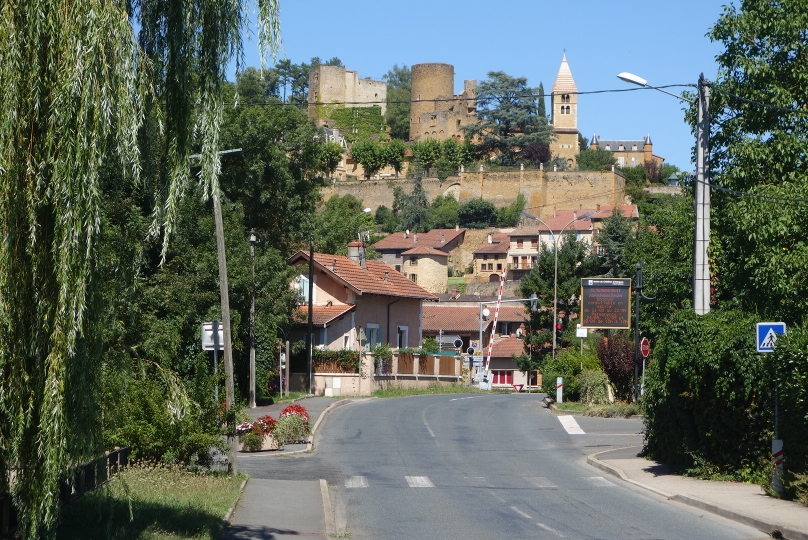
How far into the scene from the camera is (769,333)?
48.4ft

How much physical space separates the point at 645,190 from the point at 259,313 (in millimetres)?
109563

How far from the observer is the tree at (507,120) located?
13425 cm

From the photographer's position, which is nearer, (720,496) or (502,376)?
(720,496)

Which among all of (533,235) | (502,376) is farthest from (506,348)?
(533,235)

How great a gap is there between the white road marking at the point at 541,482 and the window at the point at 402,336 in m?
34.7

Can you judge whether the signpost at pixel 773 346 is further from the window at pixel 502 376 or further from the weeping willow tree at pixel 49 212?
the window at pixel 502 376

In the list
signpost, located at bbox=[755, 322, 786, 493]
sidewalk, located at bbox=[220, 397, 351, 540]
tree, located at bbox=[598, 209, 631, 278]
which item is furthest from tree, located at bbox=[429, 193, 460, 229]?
signpost, located at bbox=[755, 322, 786, 493]

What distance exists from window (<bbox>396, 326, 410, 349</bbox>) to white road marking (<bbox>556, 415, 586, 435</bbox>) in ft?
69.0

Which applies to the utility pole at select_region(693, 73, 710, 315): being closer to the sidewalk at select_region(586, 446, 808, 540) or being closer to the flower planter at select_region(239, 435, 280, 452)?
the sidewalk at select_region(586, 446, 808, 540)

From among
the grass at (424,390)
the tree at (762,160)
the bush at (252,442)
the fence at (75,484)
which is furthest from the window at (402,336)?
the fence at (75,484)

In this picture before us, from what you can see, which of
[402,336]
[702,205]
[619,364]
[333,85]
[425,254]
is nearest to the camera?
[702,205]

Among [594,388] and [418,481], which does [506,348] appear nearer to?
[594,388]

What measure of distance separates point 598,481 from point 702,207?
17.6 feet

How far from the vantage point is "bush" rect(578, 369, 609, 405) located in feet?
117
